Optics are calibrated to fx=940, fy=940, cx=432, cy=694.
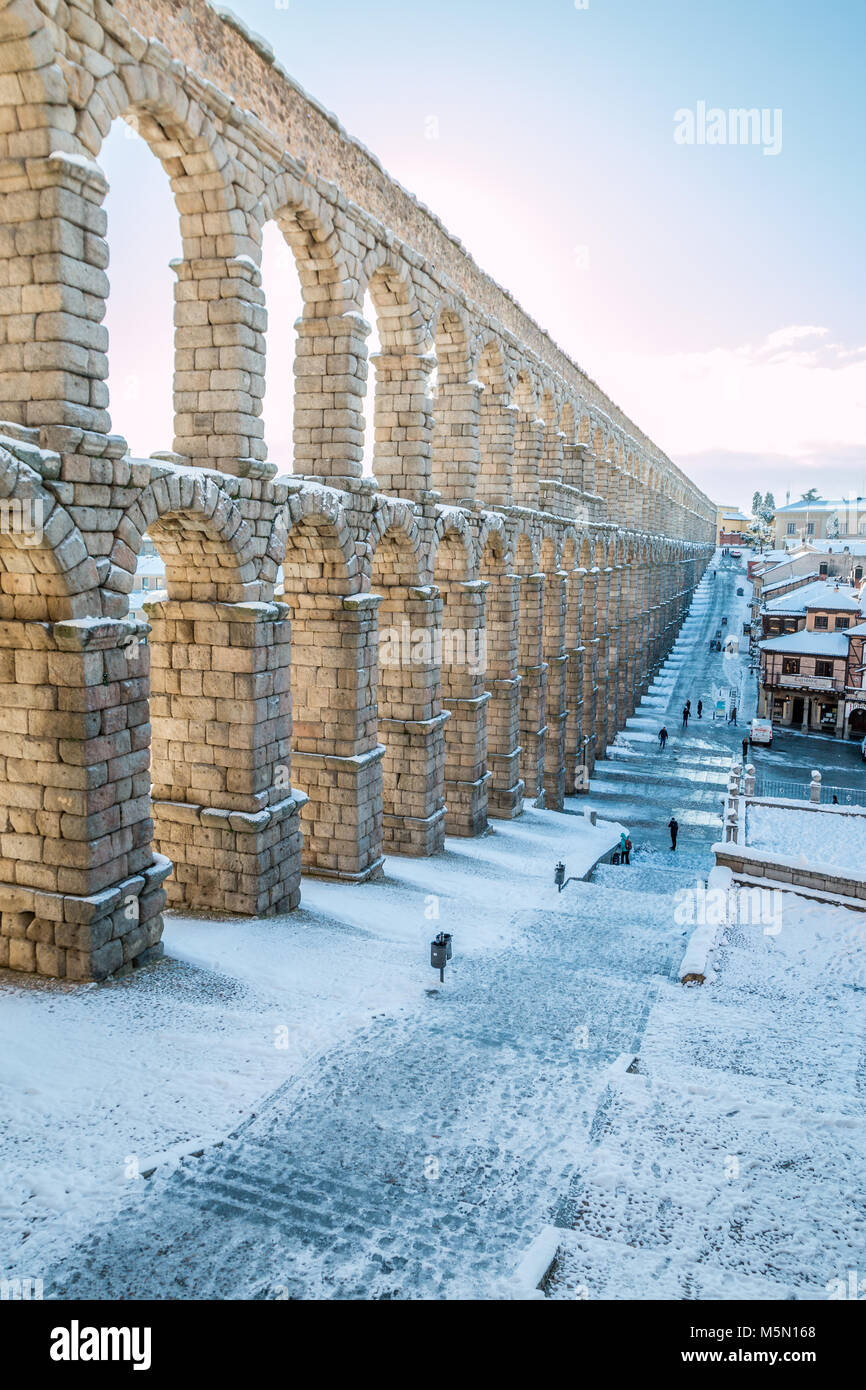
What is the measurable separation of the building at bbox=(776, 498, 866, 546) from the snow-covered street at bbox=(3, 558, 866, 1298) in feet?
364

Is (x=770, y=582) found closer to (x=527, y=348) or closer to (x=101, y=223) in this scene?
(x=527, y=348)

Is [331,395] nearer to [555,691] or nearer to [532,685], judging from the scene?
[532,685]

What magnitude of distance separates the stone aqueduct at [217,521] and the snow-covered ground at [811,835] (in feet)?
22.3

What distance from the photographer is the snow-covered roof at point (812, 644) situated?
48875 mm

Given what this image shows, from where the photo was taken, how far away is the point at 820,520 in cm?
12150

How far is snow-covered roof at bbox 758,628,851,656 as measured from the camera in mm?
48875

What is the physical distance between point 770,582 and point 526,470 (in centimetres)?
5650

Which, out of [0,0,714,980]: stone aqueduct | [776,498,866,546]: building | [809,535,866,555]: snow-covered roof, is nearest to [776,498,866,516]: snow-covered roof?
[776,498,866,546]: building

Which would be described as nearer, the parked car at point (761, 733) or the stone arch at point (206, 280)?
the stone arch at point (206, 280)

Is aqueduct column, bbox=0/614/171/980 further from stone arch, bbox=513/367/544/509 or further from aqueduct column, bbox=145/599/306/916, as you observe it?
stone arch, bbox=513/367/544/509

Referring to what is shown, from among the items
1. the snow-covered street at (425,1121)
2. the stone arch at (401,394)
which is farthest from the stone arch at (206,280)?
the snow-covered street at (425,1121)

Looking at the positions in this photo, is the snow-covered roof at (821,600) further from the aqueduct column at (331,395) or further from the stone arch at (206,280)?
the stone arch at (206,280)

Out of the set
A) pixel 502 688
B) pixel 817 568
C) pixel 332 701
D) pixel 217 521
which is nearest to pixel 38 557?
pixel 217 521
